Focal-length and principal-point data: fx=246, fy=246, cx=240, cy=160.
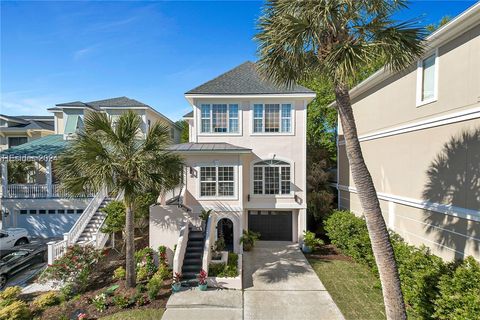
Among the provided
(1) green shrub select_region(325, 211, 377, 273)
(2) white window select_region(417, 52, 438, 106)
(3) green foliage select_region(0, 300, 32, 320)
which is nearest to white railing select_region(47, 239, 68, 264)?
(3) green foliage select_region(0, 300, 32, 320)

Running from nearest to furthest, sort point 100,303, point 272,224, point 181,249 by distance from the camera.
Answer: point 100,303 → point 181,249 → point 272,224

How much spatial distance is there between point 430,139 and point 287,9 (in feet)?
24.4

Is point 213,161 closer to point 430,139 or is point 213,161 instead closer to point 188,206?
point 188,206

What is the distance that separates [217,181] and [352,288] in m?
8.33

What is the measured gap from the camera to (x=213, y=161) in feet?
46.6

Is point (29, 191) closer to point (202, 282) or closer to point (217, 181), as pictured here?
point (217, 181)

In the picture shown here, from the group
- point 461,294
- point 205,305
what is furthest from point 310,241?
point 461,294

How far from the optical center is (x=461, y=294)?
659 centimetres

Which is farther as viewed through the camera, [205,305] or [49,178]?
[49,178]

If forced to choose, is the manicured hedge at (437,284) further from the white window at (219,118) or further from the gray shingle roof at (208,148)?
the white window at (219,118)

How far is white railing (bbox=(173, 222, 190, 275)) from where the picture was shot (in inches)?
421

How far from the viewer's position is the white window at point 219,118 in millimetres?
15797

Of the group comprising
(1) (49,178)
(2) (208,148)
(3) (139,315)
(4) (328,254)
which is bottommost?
(4) (328,254)

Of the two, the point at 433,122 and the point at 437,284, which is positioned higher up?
the point at 433,122
